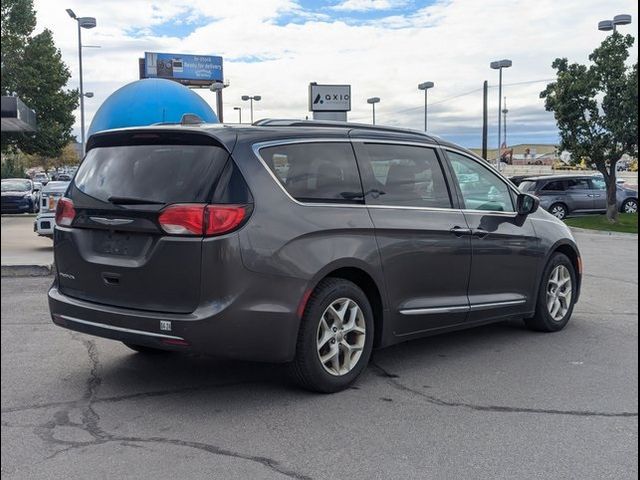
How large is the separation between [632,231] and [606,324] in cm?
1469

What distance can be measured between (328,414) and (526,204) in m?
3.01

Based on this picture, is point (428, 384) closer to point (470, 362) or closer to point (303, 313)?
point (470, 362)

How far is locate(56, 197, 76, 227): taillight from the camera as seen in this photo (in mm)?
4582

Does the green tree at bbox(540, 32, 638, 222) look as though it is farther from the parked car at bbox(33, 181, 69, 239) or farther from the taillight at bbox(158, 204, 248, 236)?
the taillight at bbox(158, 204, 248, 236)

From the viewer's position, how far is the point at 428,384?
4.96 metres

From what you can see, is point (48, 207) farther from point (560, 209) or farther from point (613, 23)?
point (613, 23)

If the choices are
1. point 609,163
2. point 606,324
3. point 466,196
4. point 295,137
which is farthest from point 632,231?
point 295,137

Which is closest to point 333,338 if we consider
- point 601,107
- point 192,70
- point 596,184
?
point 601,107

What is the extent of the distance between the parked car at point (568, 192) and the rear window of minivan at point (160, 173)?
2186 centimetres

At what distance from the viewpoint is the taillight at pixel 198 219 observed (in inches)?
162

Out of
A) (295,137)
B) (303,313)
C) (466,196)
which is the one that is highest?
(295,137)

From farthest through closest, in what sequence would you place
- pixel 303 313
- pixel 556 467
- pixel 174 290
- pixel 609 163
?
pixel 609 163, pixel 303 313, pixel 174 290, pixel 556 467

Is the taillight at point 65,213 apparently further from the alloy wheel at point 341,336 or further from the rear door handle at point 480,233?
the rear door handle at point 480,233

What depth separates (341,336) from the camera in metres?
4.71
